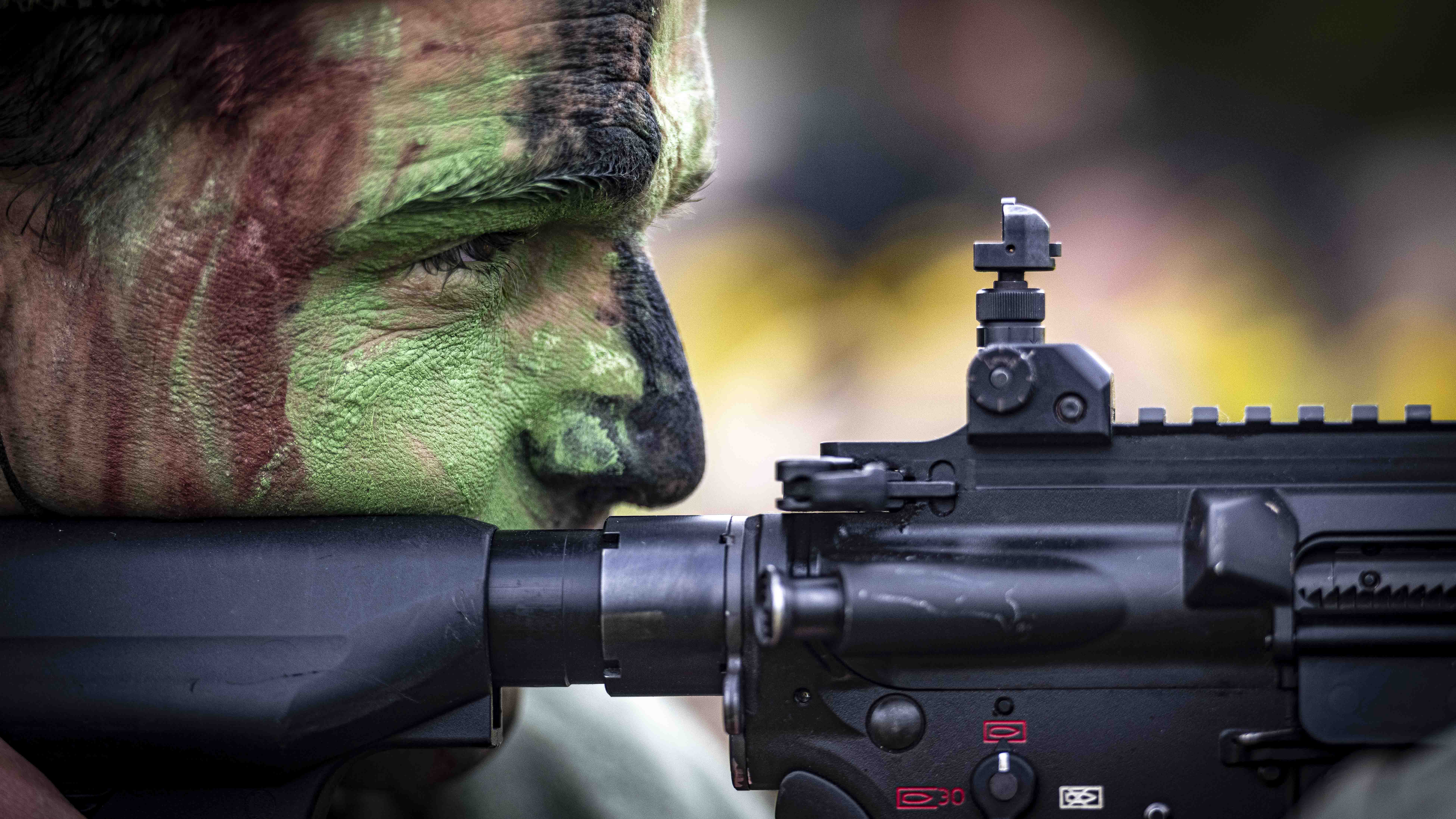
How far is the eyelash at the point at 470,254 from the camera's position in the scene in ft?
2.50

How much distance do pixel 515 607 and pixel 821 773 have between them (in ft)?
0.79

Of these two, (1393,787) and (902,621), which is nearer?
(1393,787)

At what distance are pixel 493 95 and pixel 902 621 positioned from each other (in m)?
0.42

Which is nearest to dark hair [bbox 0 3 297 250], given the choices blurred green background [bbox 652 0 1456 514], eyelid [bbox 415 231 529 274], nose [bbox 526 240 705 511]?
eyelid [bbox 415 231 529 274]

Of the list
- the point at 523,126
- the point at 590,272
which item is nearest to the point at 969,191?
the point at 590,272

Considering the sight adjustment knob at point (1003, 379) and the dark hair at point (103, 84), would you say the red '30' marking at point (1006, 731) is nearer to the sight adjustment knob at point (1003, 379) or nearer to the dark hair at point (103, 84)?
the sight adjustment knob at point (1003, 379)

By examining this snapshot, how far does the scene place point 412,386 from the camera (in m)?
0.78

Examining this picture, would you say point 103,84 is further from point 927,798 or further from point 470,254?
point 927,798

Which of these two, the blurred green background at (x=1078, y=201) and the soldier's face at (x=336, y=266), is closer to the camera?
the soldier's face at (x=336, y=266)

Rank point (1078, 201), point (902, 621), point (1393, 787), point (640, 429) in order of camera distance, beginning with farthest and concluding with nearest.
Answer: point (1078, 201)
point (640, 429)
point (902, 621)
point (1393, 787)

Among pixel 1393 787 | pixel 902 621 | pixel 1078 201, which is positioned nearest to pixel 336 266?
pixel 902 621

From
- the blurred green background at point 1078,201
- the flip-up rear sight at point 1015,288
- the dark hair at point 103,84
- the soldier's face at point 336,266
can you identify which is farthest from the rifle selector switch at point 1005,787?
the blurred green background at point 1078,201

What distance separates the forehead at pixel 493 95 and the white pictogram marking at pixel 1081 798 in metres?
0.51

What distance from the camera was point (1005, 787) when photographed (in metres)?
0.75
